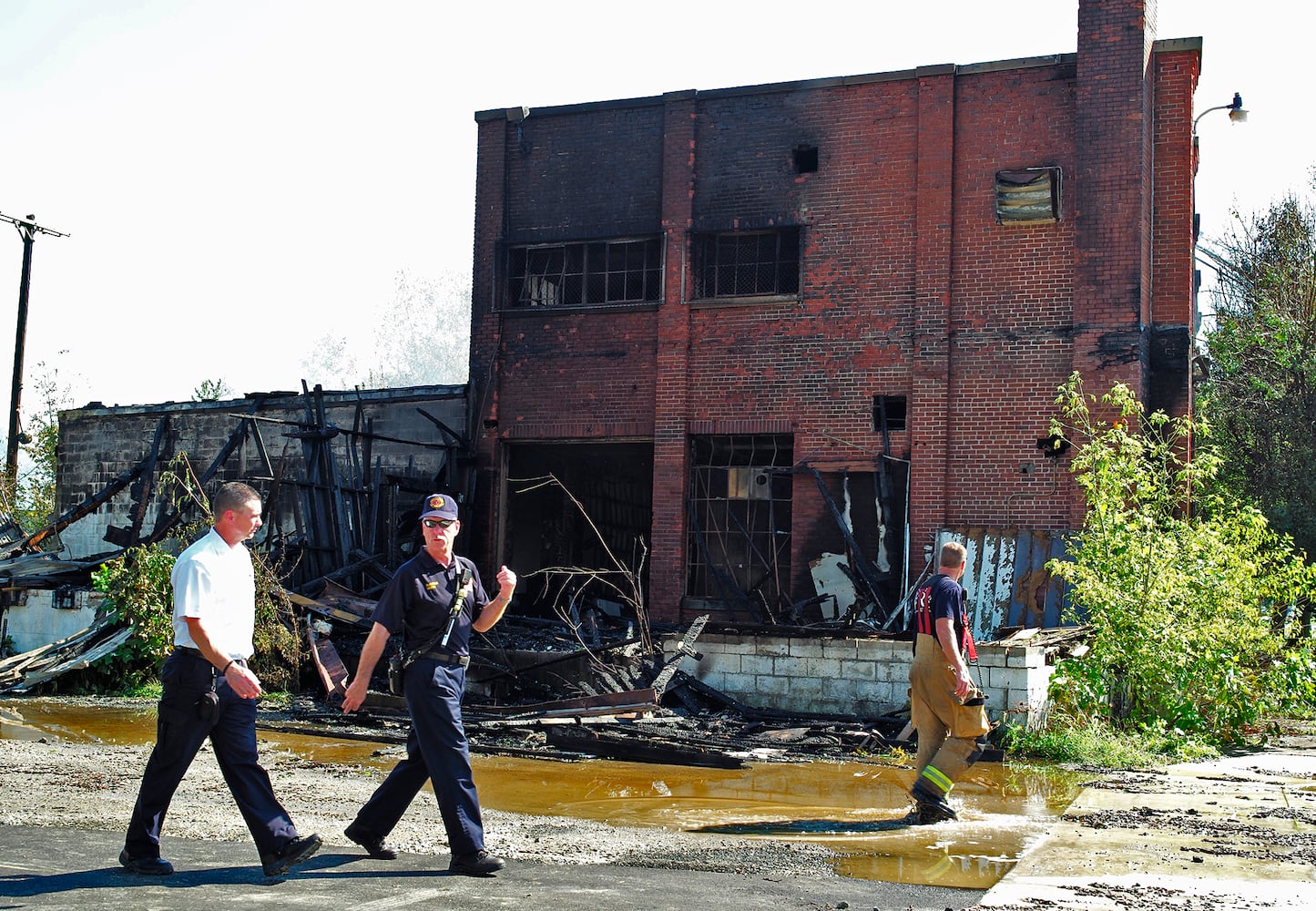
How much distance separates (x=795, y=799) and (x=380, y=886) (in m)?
3.81

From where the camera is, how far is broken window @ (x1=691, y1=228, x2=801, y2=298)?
18062 mm

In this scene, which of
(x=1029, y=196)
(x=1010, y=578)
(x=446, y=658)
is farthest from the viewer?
(x=1029, y=196)

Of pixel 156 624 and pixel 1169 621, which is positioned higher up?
pixel 1169 621

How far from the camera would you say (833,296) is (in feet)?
57.6

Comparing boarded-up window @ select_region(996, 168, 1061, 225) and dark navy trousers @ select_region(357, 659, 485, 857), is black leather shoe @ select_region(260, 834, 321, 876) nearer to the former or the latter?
dark navy trousers @ select_region(357, 659, 485, 857)

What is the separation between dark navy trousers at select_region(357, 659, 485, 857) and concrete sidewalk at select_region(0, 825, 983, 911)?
21 centimetres

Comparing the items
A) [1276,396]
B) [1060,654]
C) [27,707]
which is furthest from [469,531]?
[1276,396]

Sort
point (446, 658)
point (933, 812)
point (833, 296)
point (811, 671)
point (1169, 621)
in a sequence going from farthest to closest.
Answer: point (833, 296), point (811, 671), point (1169, 621), point (933, 812), point (446, 658)

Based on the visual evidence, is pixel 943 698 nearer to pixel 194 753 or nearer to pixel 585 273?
pixel 194 753

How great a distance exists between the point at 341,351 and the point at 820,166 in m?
78.2

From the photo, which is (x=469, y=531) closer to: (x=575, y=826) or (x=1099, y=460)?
(x=1099, y=460)

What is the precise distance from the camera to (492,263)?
19.6m

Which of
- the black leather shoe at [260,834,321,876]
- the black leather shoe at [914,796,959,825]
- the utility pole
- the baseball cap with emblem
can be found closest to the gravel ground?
the black leather shoe at [260,834,321,876]

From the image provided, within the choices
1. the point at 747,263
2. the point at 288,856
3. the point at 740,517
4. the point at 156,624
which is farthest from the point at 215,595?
the point at 747,263
